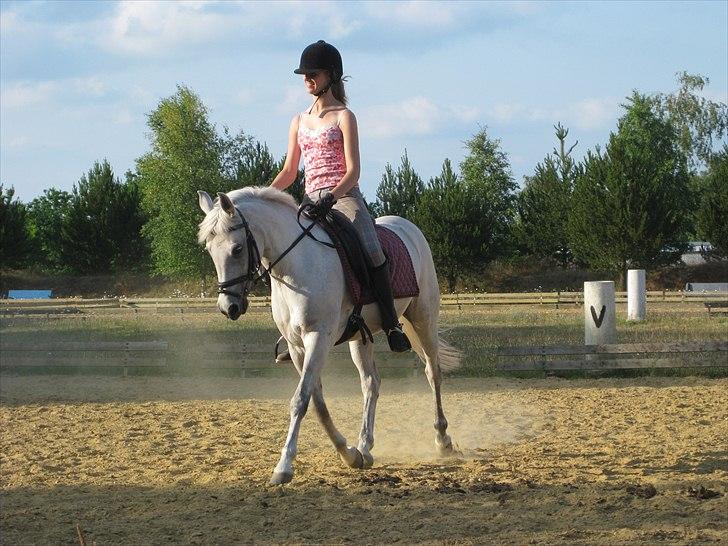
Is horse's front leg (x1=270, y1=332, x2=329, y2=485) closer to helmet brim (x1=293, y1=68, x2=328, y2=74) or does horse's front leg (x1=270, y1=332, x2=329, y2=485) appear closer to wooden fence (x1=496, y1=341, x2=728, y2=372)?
helmet brim (x1=293, y1=68, x2=328, y2=74)

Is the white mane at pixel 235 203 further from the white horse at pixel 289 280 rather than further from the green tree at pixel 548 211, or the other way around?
the green tree at pixel 548 211

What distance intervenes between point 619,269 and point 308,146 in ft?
139

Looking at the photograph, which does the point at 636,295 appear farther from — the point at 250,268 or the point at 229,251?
the point at 229,251

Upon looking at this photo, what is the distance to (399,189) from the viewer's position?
58688mm

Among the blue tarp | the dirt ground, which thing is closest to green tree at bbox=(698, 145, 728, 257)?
the blue tarp

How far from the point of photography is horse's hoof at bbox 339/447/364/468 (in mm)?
7871

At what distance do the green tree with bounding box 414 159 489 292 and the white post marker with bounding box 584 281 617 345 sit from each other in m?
30.5

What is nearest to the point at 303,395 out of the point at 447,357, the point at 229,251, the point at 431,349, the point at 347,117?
the point at 229,251

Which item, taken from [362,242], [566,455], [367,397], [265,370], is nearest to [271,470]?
[367,397]

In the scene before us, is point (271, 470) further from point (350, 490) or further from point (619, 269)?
point (619, 269)

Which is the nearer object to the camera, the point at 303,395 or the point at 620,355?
the point at 303,395

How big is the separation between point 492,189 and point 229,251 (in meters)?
53.9

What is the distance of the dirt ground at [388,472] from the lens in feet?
19.8

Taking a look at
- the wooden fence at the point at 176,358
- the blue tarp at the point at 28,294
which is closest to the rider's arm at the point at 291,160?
the wooden fence at the point at 176,358
